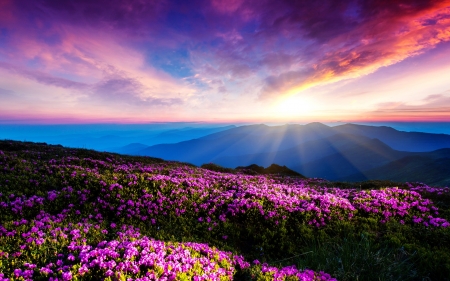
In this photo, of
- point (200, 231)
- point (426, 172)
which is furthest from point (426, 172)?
point (200, 231)

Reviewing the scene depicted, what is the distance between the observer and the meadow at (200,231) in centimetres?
573

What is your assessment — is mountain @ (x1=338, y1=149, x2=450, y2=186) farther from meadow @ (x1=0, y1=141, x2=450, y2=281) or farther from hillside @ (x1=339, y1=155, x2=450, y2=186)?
meadow @ (x1=0, y1=141, x2=450, y2=281)

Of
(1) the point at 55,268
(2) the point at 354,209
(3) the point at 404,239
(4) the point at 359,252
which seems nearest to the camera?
(1) the point at 55,268

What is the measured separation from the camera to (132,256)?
18.6 feet

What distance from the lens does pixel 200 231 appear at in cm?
974

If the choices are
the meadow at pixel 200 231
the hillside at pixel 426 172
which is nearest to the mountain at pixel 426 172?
the hillside at pixel 426 172

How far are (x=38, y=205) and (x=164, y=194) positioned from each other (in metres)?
5.54

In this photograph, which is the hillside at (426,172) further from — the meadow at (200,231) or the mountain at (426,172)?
the meadow at (200,231)

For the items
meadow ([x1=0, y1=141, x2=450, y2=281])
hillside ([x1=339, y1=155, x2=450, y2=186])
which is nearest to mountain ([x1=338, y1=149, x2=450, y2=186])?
hillside ([x1=339, y1=155, x2=450, y2=186])

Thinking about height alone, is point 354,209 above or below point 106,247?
below

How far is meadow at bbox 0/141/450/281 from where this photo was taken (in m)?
5.73

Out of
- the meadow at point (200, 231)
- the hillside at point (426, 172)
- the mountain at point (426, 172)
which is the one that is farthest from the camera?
the mountain at point (426, 172)

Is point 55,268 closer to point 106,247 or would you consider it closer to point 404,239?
point 106,247

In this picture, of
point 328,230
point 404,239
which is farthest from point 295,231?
point 404,239
